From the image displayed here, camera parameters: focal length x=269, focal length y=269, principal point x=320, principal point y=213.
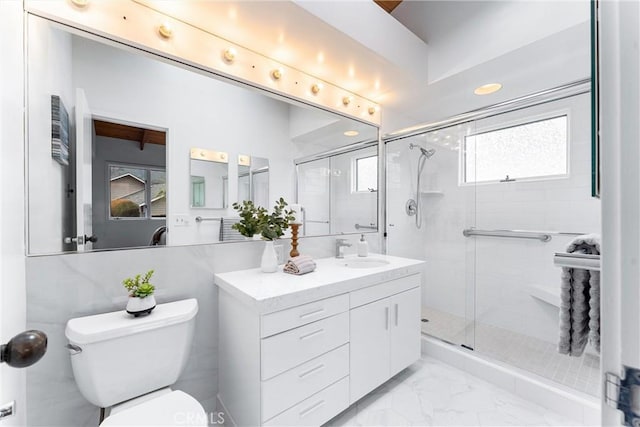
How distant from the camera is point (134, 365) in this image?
3.64ft

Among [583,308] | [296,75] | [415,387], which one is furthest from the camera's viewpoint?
[296,75]

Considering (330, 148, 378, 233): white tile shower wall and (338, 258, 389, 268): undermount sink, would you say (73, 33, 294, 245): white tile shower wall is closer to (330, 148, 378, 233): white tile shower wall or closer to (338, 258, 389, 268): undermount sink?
(330, 148, 378, 233): white tile shower wall

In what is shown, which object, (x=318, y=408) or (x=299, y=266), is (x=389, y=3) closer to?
(x=299, y=266)

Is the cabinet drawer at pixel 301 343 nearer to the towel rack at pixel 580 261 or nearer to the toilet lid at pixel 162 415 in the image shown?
the toilet lid at pixel 162 415

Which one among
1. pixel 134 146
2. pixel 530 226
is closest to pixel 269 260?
pixel 134 146

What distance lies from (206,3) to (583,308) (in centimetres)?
195

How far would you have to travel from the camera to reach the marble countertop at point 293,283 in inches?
47.4

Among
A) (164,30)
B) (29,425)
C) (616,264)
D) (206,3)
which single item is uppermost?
(206,3)

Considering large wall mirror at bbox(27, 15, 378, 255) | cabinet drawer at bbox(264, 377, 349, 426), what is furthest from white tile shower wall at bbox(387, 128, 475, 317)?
cabinet drawer at bbox(264, 377, 349, 426)

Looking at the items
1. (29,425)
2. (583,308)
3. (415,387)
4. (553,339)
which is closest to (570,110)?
(553,339)

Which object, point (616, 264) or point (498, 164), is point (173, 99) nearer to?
point (616, 264)

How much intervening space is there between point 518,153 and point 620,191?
8.45 feet

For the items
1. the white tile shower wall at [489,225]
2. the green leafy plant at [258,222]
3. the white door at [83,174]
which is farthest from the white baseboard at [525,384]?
the white door at [83,174]

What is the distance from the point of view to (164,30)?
140cm
